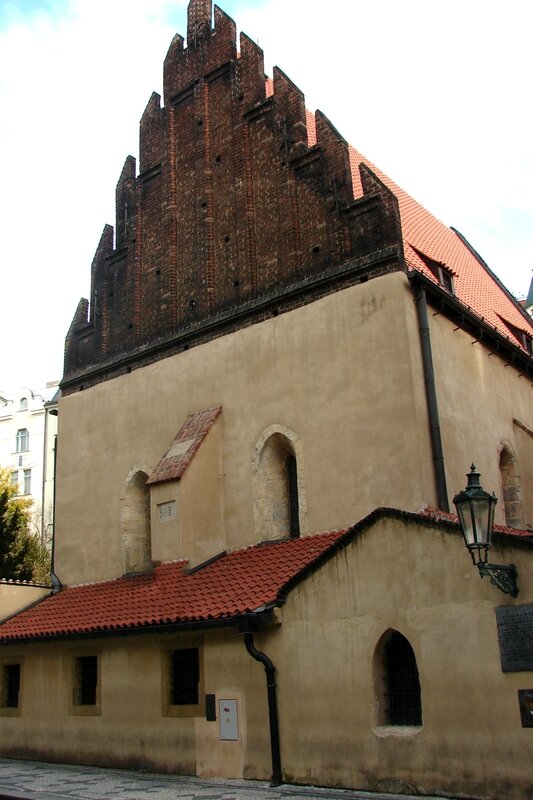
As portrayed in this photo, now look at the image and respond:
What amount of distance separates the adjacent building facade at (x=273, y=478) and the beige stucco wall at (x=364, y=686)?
0.10 ft

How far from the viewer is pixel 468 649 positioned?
8.72m

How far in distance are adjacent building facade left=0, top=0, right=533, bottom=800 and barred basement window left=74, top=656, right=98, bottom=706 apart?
3cm

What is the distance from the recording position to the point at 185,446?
14828mm

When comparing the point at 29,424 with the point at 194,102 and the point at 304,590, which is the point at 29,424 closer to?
the point at 194,102

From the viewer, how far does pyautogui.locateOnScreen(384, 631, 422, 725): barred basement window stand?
9469 mm

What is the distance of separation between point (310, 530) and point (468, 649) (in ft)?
16.0

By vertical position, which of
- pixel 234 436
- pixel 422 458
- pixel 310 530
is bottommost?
pixel 310 530

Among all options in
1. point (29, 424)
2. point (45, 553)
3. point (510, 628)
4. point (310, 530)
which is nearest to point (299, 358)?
point (310, 530)

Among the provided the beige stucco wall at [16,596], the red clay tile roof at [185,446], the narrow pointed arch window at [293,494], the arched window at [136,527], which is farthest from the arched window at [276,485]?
the beige stucco wall at [16,596]

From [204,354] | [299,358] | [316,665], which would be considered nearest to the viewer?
[316,665]

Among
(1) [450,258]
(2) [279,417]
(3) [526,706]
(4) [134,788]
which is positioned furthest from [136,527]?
(3) [526,706]

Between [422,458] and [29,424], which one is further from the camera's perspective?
[29,424]

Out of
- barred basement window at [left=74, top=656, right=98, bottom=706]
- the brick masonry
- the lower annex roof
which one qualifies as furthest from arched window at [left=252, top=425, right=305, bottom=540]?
barred basement window at [left=74, top=656, right=98, bottom=706]

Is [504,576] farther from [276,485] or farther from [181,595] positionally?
[276,485]
